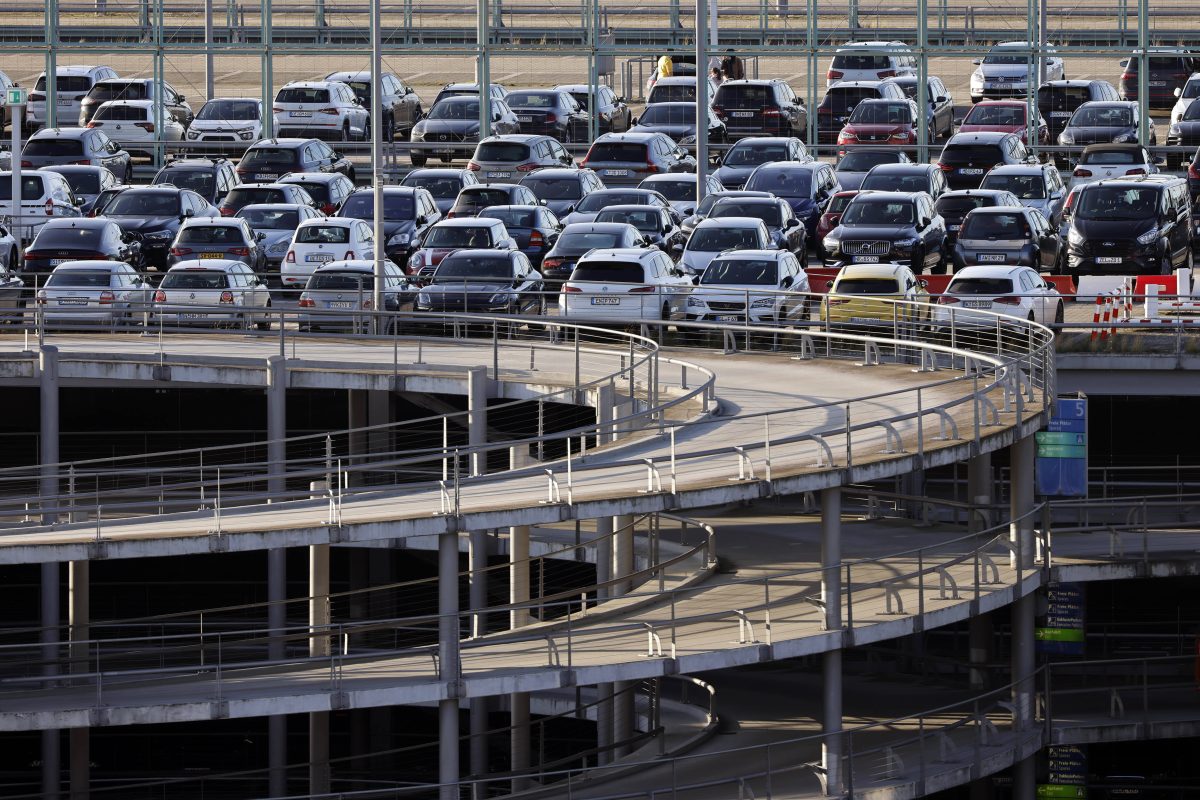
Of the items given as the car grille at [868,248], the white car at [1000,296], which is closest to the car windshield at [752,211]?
the car grille at [868,248]

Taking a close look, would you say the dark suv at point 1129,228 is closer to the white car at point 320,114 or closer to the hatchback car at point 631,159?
the hatchback car at point 631,159

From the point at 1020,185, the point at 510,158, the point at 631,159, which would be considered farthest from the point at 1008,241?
the point at 510,158

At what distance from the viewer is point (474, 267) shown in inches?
1708

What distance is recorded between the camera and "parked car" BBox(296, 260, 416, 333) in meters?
41.5

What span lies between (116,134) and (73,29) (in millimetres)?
3983

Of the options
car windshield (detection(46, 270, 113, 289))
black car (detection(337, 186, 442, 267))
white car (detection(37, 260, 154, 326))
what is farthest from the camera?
black car (detection(337, 186, 442, 267))

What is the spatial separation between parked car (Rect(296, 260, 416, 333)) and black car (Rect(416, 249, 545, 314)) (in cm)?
39

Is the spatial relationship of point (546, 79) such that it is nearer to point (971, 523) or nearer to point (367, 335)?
point (367, 335)

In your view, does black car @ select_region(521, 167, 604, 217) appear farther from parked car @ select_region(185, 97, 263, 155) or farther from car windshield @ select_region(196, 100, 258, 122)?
car windshield @ select_region(196, 100, 258, 122)

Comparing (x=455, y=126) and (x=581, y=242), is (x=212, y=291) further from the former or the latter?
(x=455, y=126)

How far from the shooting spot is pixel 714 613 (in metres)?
28.8

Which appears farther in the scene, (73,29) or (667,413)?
(73,29)

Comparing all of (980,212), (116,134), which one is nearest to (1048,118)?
(980,212)

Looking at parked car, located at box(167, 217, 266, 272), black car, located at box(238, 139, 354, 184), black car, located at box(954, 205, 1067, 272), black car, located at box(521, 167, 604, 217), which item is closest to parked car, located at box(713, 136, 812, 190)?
black car, located at box(521, 167, 604, 217)
